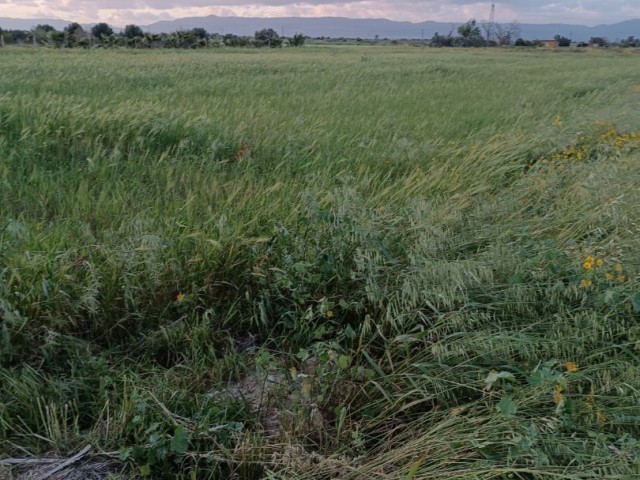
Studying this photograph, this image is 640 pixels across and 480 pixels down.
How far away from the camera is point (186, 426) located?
2.13 meters

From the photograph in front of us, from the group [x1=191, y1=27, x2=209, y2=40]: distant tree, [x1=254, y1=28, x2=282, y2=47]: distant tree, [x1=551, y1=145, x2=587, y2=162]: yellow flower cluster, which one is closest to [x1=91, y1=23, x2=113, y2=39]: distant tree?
[x1=191, y1=27, x2=209, y2=40]: distant tree

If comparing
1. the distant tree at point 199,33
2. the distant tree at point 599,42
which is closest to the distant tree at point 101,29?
the distant tree at point 199,33

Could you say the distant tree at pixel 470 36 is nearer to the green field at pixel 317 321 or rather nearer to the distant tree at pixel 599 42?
the distant tree at pixel 599 42

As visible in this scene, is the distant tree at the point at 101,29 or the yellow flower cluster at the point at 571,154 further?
the distant tree at the point at 101,29

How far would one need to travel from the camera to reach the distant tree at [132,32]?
46.3 meters

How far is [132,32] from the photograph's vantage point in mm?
48125

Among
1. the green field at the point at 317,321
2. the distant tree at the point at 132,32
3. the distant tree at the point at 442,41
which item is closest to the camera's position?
the green field at the point at 317,321

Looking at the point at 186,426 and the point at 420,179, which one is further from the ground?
the point at 420,179

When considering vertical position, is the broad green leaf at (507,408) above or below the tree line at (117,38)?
below

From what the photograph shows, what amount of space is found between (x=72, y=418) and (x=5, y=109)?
4.29m

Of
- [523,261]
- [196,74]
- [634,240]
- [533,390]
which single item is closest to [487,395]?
[533,390]

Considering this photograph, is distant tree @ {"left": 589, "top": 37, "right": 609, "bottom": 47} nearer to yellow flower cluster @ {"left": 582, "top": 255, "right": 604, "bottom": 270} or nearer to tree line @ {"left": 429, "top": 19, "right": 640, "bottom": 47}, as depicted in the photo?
tree line @ {"left": 429, "top": 19, "right": 640, "bottom": 47}

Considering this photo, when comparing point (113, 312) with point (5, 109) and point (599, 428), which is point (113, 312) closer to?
point (599, 428)

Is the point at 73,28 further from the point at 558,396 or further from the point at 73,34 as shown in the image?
the point at 558,396
